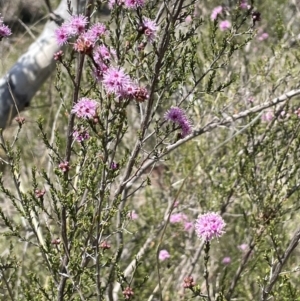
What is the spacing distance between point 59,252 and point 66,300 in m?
0.18

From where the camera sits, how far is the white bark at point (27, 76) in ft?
9.43

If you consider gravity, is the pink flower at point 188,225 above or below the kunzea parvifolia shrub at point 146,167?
above

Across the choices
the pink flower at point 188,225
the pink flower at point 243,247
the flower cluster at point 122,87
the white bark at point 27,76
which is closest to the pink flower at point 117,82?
the flower cluster at point 122,87

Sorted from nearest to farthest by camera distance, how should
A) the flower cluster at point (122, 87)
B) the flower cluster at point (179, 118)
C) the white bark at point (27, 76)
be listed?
the flower cluster at point (122, 87) → the flower cluster at point (179, 118) → the white bark at point (27, 76)

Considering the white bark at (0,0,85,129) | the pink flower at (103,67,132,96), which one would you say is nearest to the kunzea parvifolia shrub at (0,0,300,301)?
the pink flower at (103,67,132,96)

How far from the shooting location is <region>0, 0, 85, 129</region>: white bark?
2.88m

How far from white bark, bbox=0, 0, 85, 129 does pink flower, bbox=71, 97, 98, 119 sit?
1.24 m

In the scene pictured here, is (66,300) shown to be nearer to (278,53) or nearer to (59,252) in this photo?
(59,252)

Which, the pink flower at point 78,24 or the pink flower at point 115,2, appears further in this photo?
the pink flower at point 115,2

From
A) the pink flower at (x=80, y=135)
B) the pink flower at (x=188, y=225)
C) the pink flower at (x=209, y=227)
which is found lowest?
the pink flower at (x=209, y=227)

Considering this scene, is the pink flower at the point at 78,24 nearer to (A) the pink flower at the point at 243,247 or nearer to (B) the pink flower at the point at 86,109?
(B) the pink flower at the point at 86,109

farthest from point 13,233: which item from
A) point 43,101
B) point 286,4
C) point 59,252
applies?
point 286,4

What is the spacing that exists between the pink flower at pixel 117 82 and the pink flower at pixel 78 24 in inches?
8.9

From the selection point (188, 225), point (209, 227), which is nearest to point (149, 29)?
point (209, 227)
